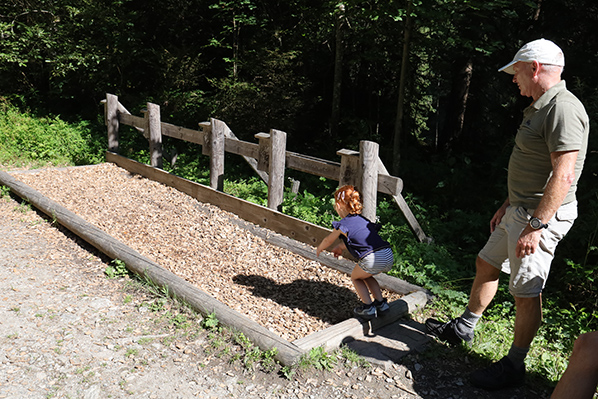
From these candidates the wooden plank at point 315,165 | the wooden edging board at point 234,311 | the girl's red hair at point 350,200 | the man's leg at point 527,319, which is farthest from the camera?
the wooden plank at point 315,165

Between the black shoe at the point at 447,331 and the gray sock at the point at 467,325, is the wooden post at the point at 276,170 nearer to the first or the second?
the black shoe at the point at 447,331

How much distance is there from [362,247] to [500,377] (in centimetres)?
140

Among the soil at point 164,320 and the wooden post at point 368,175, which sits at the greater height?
the wooden post at point 368,175

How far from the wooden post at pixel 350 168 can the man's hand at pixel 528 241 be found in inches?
103

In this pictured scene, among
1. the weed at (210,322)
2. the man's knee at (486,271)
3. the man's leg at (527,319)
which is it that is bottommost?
the weed at (210,322)

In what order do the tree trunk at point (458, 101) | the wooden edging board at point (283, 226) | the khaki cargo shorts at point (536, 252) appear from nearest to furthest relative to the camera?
the khaki cargo shorts at point (536, 252) < the wooden edging board at point (283, 226) < the tree trunk at point (458, 101)

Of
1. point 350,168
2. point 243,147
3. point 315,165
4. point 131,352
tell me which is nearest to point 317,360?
point 131,352

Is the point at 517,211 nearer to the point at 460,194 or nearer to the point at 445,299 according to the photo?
the point at 445,299

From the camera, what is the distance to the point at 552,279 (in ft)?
17.6

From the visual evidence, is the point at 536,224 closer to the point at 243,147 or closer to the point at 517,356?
the point at 517,356

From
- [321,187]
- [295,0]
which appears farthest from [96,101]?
[321,187]

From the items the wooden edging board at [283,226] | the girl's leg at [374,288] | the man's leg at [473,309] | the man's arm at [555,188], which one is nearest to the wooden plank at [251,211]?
the wooden edging board at [283,226]

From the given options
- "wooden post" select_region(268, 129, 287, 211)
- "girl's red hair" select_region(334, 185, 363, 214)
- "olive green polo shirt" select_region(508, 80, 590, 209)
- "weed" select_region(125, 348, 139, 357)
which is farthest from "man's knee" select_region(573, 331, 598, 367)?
"wooden post" select_region(268, 129, 287, 211)

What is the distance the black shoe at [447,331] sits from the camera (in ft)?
12.9
